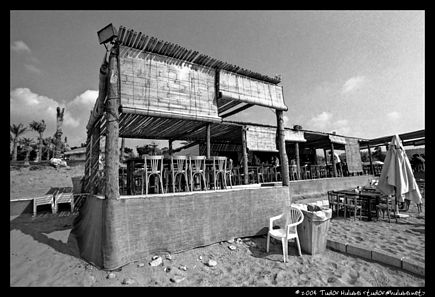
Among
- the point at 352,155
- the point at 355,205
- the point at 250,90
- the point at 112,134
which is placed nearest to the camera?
the point at 112,134

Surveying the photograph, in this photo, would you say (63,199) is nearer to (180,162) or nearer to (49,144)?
(180,162)

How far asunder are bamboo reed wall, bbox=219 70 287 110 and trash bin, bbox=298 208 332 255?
3726 millimetres

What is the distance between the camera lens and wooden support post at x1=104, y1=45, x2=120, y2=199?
12.6 ft

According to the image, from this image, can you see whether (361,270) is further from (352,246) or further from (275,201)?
(275,201)

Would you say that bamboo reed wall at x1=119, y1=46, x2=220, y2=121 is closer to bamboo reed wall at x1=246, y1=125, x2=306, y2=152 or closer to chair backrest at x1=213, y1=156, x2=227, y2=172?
chair backrest at x1=213, y1=156, x2=227, y2=172

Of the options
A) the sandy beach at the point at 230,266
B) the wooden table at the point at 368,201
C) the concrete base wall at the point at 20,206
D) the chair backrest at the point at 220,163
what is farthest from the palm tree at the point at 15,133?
the wooden table at the point at 368,201

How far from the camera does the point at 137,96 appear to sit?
4.49 m

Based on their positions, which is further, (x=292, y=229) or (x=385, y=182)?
(x=385, y=182)

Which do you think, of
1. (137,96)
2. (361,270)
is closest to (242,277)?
(361,270)

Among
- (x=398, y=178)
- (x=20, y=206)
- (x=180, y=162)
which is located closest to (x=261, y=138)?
(x=398, y=178)

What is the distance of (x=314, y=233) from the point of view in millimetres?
4352

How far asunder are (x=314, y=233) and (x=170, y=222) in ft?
10.6
